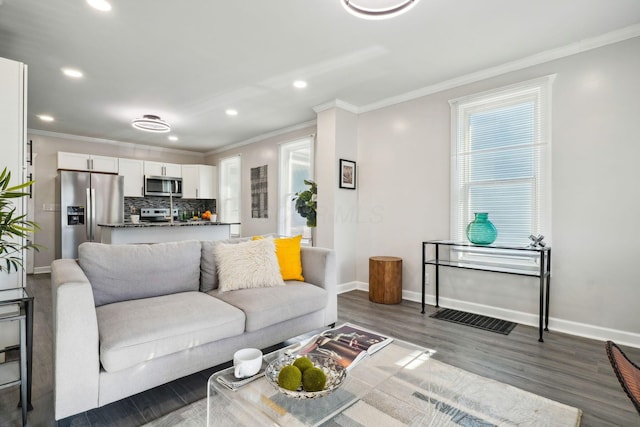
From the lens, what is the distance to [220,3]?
7.60ft

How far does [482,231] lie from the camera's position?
10.4 feet

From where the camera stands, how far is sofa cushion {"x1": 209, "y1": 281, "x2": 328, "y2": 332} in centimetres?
215

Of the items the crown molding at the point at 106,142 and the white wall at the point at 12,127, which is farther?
the crown molding at the point at 106,142

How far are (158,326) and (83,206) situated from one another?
17.1ft

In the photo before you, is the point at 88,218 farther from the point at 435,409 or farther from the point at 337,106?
the point at 435,409

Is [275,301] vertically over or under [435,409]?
over

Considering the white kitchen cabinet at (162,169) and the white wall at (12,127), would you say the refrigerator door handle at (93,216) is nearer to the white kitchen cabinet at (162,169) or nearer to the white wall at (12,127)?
the white kitchen cabinet at (162,169)

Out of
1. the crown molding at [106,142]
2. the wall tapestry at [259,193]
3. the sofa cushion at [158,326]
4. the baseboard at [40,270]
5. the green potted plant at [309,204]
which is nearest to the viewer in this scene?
the sofa cushion at [158,326]

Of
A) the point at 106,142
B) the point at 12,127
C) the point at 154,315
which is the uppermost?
the point at 106,142

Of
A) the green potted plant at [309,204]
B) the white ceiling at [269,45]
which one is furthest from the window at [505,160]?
the green potted plant at [309,204]

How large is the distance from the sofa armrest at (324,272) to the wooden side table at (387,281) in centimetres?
117

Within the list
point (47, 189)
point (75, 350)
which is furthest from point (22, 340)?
point (47, 189)

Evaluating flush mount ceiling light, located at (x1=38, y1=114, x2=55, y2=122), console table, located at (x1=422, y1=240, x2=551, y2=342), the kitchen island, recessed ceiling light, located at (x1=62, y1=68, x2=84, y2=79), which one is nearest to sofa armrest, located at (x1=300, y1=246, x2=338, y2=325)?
console table, located at (x1=422, y1=240, x2=551, y2=342)

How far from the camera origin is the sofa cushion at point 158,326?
63.4 inches
